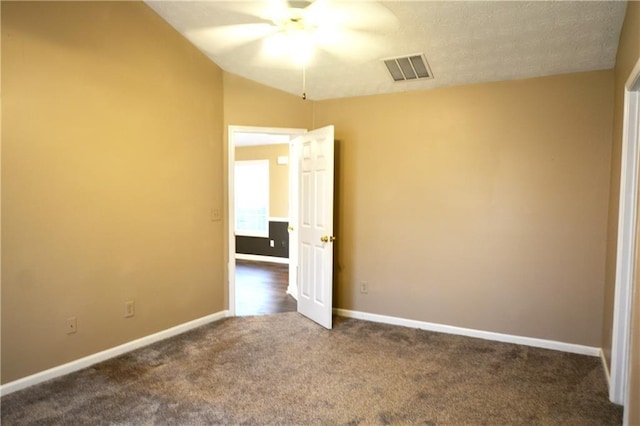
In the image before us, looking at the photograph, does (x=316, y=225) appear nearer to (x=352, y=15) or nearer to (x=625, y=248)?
(x=352, y=15)

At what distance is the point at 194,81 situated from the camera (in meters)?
3.67

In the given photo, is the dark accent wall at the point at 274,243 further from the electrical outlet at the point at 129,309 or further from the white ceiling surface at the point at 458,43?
the electrical outlet at the point at 129,309

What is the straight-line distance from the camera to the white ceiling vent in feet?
11.0

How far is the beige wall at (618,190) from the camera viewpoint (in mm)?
1920

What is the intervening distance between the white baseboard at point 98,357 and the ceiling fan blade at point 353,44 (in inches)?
110

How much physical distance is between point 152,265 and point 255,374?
135cm

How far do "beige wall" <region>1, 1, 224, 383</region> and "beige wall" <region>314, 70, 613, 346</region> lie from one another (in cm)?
154

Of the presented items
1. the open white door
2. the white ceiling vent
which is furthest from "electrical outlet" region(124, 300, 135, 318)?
the white ceiling vent

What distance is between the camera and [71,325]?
2.81 m

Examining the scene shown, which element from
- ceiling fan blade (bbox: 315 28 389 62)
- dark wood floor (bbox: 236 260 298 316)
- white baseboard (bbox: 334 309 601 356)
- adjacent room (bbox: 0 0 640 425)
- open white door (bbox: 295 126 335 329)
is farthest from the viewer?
dark wood floor (bbox: 236 260 298 316)

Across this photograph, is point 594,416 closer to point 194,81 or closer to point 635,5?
point 635,5

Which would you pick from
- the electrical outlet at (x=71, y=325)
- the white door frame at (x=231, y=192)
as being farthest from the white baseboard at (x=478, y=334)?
the electrical outlet at (x=71, y=325)

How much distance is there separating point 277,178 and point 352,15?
4924 mm

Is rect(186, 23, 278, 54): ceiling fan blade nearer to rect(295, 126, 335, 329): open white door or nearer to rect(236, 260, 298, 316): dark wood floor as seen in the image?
rect(295, 126, 335, 329): open white door
